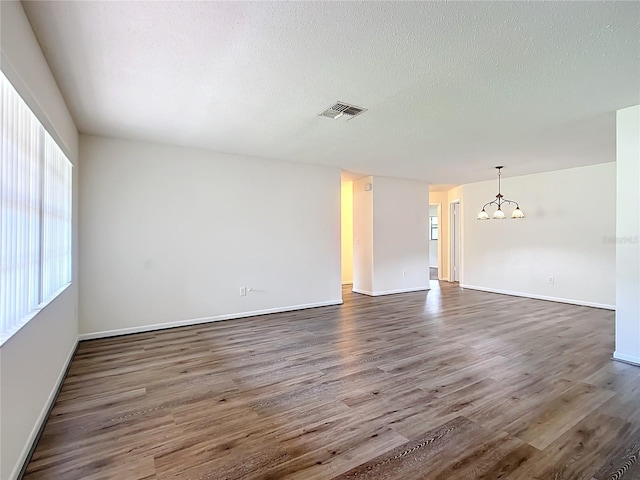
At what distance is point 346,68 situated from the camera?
2430mm

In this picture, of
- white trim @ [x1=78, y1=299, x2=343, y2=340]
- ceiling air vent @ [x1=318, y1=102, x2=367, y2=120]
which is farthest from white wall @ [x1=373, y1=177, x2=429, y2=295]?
ceiling air vent @ [x1=318, y1=102, x2=367, y2=120]

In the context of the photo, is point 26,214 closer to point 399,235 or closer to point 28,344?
point 28,344

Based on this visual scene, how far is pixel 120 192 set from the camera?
420cm

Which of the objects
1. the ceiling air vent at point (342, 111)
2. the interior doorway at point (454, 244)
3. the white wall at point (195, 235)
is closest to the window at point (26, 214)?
the white wall at point (195, 235)

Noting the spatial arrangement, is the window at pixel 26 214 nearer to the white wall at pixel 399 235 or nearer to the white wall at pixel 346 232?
the white wall at pixel 399 235

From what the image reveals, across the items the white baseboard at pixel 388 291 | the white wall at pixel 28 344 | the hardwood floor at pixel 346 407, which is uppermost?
the white wall at pixel 28 344

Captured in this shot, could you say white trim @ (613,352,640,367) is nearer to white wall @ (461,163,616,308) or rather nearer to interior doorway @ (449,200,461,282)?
white wall @ (461,163,616,308)

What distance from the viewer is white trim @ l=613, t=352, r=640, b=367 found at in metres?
3.14

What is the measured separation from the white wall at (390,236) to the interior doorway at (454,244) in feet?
6.06

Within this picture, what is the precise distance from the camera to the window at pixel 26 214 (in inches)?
65.3

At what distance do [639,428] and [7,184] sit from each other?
13.5 feet

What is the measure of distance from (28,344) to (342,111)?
308 cm

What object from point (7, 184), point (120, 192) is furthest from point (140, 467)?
point (120, 192)

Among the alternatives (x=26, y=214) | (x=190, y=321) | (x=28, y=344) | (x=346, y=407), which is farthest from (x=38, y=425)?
(x=190, y=321)
